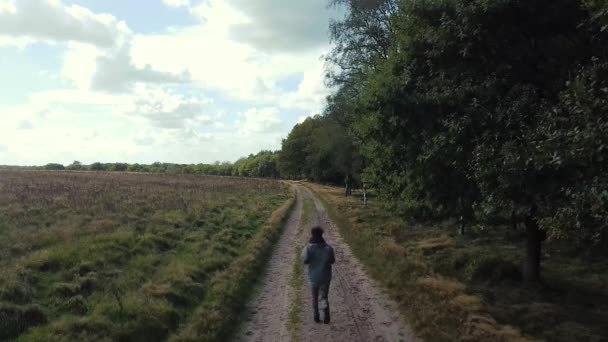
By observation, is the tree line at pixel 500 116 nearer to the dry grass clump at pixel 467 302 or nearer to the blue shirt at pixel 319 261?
the dry grass clump at pixel 467 302

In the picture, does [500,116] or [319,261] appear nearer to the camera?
[500,116]

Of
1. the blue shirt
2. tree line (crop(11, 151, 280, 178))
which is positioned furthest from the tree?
tree line (crop(11, 151, 280, 178))

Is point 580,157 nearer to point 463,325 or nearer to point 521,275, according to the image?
point 463,325

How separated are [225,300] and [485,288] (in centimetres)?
713

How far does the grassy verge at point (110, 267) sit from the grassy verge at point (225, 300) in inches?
3.3

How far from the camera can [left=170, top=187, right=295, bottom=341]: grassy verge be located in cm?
990

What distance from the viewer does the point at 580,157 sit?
6.79 m

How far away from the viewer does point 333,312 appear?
11.7 metres

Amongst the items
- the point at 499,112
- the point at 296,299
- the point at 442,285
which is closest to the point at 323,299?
the point at 296,299

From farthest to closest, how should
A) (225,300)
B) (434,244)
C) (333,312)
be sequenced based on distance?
1. (434,244)
2. (225,300)
3. (333,312)

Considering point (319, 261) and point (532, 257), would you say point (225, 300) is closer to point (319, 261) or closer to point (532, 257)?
point (319, 261)

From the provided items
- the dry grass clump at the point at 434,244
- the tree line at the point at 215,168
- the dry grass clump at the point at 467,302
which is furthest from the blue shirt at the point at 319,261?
the tree line at the point at 215,168

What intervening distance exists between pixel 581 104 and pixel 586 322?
18.6 feet

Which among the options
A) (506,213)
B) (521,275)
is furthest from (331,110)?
(506,213)
